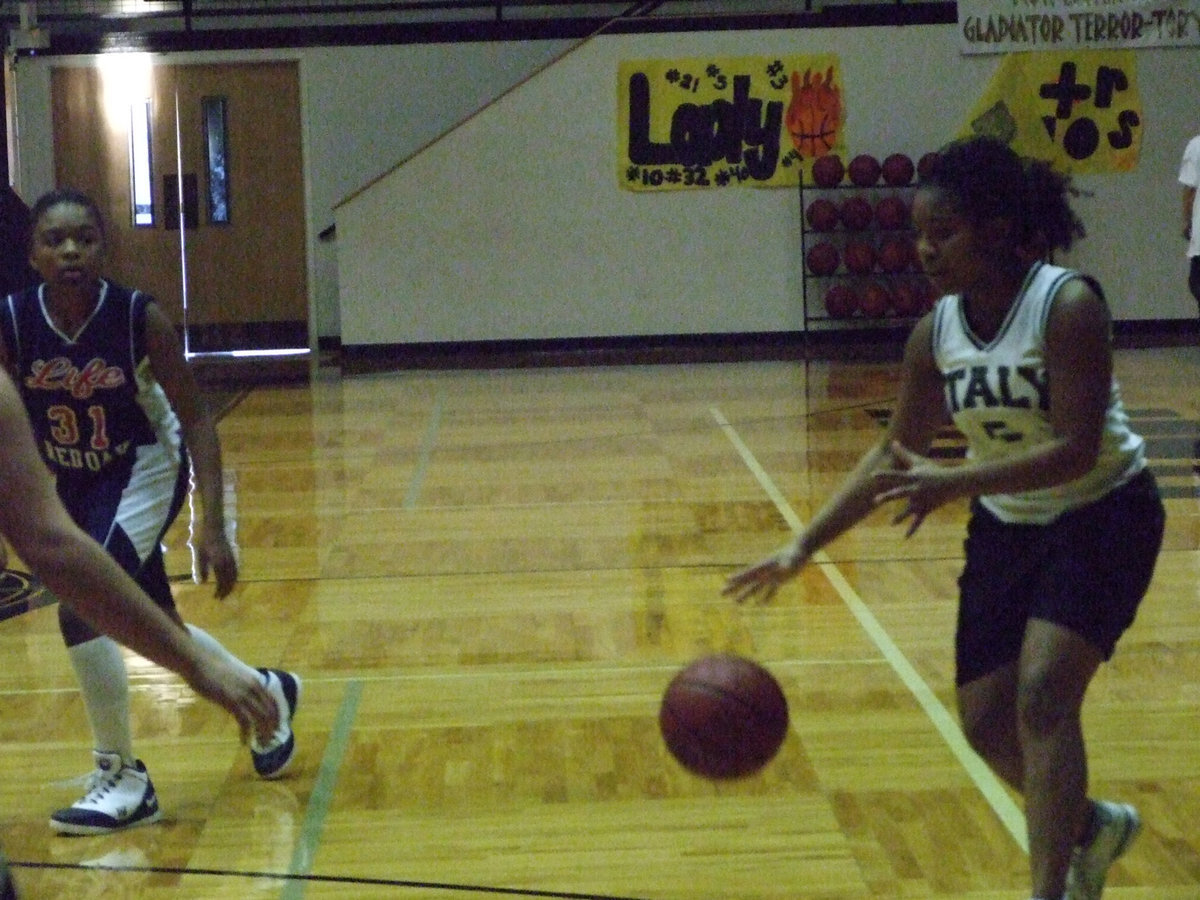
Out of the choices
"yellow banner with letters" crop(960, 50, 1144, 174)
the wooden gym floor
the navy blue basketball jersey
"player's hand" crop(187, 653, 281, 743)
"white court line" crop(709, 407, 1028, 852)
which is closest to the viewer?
"player's hand" crop(187, 653, 281, 743)

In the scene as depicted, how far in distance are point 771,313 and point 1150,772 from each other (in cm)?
1095

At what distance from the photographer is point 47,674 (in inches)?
206

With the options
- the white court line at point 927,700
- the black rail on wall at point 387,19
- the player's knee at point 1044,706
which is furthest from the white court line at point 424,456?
the player's knee at point 1044,706

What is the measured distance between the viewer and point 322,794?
4.08 metres

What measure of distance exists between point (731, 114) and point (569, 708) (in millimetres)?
10446

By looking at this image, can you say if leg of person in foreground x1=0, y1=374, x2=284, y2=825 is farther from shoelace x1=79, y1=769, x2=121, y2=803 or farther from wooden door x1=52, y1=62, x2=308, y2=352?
wooden door x1=52, y1=62, x2=308, y2=352

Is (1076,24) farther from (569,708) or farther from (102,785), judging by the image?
(102,785)

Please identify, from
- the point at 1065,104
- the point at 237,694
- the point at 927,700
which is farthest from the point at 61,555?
the point at 1065,104

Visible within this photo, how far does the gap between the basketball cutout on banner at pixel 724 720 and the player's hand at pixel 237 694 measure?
1284mm

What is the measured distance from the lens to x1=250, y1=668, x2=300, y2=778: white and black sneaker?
4.18m

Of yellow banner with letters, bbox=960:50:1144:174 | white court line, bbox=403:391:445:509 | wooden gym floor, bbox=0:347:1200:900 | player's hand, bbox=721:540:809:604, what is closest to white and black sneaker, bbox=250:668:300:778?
wooden gym floor, bbox=0:347:1200:900

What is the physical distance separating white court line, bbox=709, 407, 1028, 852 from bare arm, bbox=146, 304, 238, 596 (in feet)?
5.91

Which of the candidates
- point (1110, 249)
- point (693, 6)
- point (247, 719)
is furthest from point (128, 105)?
point (247, 719)

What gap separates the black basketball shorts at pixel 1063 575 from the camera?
9.73 feet
